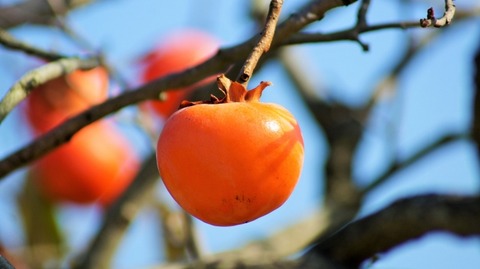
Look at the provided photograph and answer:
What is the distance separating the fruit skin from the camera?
8.50ft

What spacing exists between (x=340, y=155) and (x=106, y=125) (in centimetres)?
77

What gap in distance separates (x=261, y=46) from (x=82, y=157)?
6.40 feet

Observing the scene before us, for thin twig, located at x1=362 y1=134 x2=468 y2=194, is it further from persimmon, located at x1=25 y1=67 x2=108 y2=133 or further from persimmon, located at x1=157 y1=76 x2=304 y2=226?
persimmon, located at x1=157 y1=76 x2=304 y2=226

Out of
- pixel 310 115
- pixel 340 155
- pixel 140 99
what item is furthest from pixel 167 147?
pixel 310 115

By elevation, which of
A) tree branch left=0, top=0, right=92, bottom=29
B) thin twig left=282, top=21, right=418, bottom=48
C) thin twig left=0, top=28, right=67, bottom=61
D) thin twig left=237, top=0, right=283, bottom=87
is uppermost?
thin twig left=237, top=0, right=283, bottom=87

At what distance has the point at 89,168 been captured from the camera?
9.47 ft

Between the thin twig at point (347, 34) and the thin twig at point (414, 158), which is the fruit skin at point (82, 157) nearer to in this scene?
the thin twig at point (414, 158)

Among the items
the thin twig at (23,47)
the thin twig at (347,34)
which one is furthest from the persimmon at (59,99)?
the thin twig at (347,34)

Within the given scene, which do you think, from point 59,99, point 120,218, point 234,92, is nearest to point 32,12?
Answer: point 59,99

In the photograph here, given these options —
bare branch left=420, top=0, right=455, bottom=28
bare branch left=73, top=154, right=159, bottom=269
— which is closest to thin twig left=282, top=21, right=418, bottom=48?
bare branch left=420, top=0, right=455, bottom=28

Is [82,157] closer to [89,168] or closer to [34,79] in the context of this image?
[89,168]

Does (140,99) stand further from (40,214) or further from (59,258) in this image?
(40,214)

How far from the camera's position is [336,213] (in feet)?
7.97

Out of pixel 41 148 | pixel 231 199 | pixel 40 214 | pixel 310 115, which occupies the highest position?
pixel 231 199
